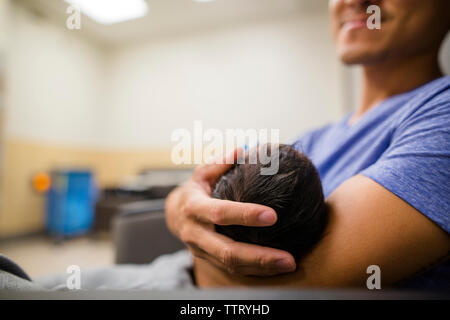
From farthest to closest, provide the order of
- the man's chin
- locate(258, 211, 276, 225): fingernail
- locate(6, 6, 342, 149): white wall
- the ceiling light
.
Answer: locate(6, 6, 342, 149): white wall < the man's chin < the ceiling light < locate(258, 211, 276, 225): fingernail

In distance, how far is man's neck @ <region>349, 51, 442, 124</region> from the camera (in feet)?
1.89

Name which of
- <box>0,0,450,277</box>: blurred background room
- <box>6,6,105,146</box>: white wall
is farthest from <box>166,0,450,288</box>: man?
<box>6,6,105,146</box>: white wall

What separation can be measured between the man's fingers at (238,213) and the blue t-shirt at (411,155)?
161 millimetres

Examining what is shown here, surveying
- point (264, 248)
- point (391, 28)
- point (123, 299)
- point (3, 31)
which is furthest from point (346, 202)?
point (3, 31)

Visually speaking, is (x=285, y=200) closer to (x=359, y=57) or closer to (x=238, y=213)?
(x=238, y=213)

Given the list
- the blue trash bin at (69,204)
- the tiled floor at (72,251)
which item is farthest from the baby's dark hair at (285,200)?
the blue trash bin at (69,204)

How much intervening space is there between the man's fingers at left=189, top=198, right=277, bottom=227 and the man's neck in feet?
1.65

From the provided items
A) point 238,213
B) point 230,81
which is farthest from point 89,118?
point 238,213

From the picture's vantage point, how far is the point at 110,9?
0.46 metres

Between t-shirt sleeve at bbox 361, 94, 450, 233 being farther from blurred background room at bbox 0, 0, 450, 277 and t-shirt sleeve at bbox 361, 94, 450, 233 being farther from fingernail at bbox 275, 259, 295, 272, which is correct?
blurred background room at bbox 0, 0, 450, 277

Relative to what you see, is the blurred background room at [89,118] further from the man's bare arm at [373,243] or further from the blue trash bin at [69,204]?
the man's bare arm at [373,243]

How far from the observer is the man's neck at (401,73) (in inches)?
22.7

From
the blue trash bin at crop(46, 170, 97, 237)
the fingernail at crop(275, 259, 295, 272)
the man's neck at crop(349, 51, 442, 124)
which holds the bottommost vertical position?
the blue trash bin at crop(46, 170, 97, 237)
